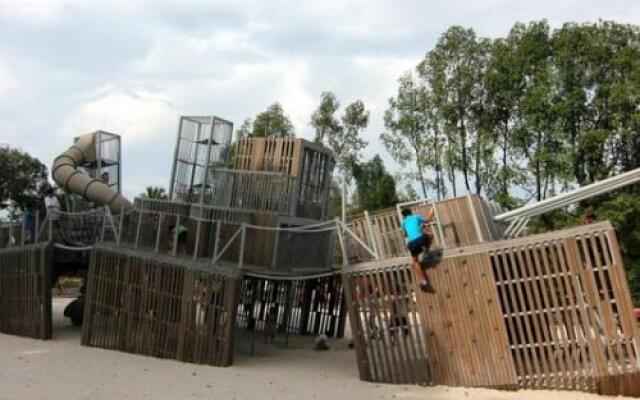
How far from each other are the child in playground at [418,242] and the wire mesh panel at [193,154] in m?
6.84

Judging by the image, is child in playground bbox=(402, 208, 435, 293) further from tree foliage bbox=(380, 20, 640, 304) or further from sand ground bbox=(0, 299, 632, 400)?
tree foliage bbox=(380, 20, 640, 304)

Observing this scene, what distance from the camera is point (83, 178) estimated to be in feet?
63.9

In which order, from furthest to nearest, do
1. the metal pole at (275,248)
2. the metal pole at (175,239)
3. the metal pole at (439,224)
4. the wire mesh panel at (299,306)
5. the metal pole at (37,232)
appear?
the wire mesh panel at (299,306) < the metal pole at (37,232) < the metal pole at (175,239) < the metal pole at (275,248) < the metal pole at (439,224)

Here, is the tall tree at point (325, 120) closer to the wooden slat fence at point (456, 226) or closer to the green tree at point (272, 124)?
the green tree at point (272, 124)

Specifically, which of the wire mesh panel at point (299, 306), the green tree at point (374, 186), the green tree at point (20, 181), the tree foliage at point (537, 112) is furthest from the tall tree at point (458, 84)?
the green tree at point (20, 181)

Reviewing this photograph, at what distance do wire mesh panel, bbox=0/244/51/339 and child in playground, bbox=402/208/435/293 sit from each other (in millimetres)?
9984

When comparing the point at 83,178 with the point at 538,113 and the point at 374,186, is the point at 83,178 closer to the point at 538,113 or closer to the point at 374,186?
the point at 538,113

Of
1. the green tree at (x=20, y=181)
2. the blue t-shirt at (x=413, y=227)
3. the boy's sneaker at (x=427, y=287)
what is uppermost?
the green tree at (x=20, y=181)

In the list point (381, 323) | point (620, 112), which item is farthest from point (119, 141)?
point (620, 112)

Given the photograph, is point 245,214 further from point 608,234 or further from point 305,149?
point 608,234

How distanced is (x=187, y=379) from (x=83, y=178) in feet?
30.7

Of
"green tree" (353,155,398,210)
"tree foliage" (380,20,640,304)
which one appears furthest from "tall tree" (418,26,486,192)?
"green tree" (353,155,398,210)

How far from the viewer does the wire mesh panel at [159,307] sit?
13.8m

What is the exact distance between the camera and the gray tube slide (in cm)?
1906
